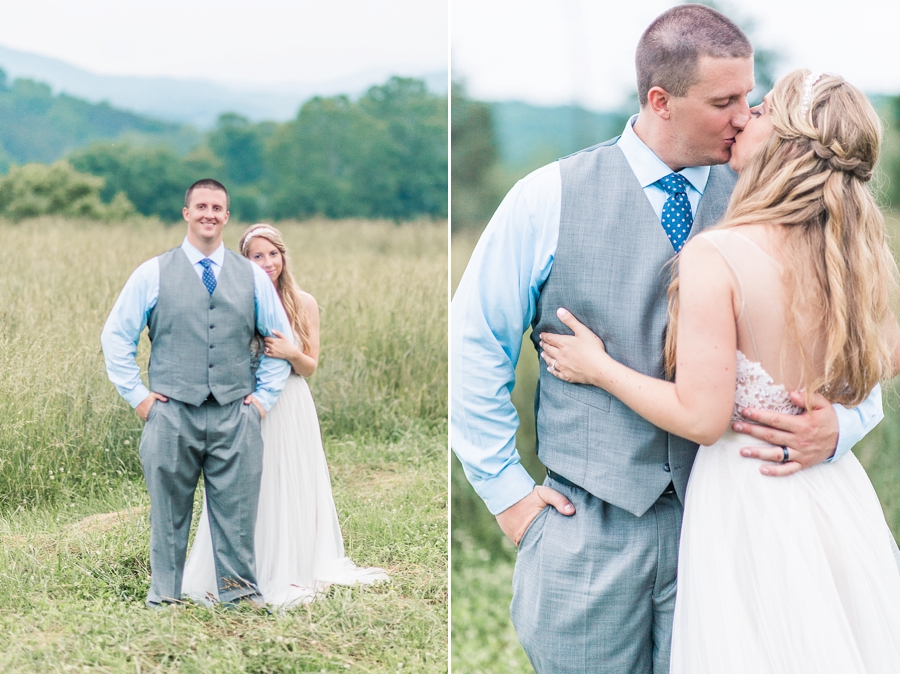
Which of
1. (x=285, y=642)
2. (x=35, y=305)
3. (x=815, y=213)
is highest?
(x=815, y=213)

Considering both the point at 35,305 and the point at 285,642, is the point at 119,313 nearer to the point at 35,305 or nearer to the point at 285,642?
the point at 35,305

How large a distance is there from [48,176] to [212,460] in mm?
1972

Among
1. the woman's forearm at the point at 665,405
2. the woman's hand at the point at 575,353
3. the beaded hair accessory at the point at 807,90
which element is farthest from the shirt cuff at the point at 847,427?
the beaded hair accessory at the point at 807,90

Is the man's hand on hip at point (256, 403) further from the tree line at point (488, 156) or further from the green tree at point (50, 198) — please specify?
the tree line at point (488, 156)

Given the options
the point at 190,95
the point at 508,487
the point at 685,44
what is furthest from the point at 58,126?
the point at 685,44

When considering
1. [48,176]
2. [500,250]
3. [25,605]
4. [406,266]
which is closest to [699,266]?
[500,250]

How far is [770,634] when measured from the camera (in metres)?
1.79

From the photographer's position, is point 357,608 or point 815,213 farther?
point 357,608

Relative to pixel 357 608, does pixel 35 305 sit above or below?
above

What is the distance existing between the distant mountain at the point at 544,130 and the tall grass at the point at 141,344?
0.70 meters

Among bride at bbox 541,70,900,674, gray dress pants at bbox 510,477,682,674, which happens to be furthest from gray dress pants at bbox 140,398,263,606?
bride at bbox 541,70,900,674

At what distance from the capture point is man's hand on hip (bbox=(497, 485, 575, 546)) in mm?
1998

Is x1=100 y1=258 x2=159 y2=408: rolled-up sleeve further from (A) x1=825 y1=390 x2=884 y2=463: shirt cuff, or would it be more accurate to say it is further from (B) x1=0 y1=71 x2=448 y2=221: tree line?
(A) x1=825 y1=390 x2=884 y2=463: shirt cuff

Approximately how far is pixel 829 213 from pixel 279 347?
6.18 feet
